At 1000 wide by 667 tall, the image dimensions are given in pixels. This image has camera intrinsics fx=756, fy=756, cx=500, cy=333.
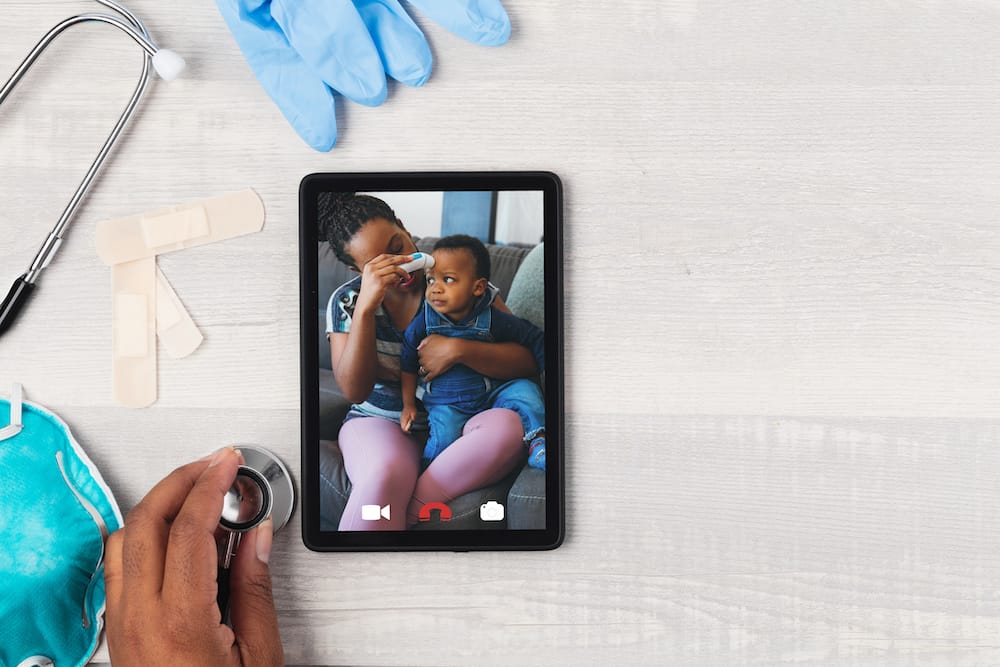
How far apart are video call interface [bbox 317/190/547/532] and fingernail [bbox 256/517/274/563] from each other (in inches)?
1.7

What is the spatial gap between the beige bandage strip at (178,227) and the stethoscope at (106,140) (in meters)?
0.03

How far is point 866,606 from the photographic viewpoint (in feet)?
2.04

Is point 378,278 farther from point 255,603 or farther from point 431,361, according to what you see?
point 255,603

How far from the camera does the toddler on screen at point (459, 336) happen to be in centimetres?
61

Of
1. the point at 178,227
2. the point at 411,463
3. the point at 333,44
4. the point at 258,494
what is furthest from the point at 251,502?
the point at 333,44

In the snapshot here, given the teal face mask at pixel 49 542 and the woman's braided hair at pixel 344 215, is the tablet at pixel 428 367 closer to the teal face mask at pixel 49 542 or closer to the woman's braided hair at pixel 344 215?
the woman's braided hair at pixel 344 215

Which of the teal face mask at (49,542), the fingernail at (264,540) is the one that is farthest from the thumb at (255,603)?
the teal face mask at (49,542)

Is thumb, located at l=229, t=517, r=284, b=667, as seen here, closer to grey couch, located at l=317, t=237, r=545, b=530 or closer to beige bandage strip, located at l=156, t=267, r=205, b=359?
grey couch, located at l=317, t=237, r=545, b=530

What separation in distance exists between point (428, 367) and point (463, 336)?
4 centimetres

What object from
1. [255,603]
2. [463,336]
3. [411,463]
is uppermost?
[463,336]

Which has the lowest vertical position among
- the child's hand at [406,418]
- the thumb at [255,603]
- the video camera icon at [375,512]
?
the thumb at [255,603]

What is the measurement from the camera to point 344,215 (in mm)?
614

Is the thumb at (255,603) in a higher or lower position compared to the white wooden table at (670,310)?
lower

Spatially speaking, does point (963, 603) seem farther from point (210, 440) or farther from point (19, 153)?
point (19, 153)
